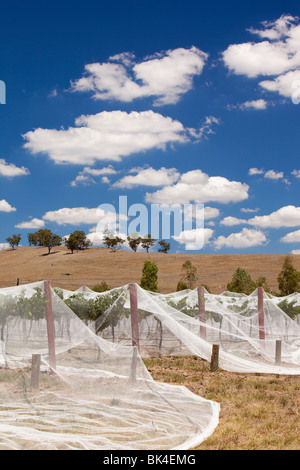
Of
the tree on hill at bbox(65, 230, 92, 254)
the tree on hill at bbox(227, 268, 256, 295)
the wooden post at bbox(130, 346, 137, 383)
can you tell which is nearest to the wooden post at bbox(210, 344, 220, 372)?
the wooden post at bbox(130, 346, 137, 383)

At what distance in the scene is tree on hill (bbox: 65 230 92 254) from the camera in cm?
8269

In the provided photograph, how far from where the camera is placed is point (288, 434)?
5.39 m

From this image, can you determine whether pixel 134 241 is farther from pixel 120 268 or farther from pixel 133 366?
pixel 133 366

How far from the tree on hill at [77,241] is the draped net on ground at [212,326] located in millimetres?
67210

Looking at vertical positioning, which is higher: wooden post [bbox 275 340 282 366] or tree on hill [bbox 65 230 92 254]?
tree on hill [bbox 65 230 92 254]

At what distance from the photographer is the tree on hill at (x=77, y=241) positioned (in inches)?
3255

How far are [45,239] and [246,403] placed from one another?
277 feet

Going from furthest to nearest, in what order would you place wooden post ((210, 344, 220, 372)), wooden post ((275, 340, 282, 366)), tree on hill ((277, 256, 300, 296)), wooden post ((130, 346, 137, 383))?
tree on hill ((277, 256, 300, 296)), wooden post ((275, 340, 282, 366)), wooden post ((210, 344, 220, 372)), wooden post ((130, 346, 137, 383))

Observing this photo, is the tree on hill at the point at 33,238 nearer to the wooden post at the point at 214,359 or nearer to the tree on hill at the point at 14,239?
the tree on hill at the point at 14,239

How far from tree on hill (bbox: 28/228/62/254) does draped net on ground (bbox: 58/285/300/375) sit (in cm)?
7281

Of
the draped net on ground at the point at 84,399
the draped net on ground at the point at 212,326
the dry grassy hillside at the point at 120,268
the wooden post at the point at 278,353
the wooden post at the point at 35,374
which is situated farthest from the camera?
the dry grassy hillside at the point at 120,268

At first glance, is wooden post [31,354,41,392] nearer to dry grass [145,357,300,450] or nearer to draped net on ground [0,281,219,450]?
draped net on ground [0,281,219,450]

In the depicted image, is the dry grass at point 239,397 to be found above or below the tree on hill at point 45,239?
below

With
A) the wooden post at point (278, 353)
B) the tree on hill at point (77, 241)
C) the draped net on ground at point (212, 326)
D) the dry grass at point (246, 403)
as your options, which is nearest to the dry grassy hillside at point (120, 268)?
the tree on hill at point (77, 241)
